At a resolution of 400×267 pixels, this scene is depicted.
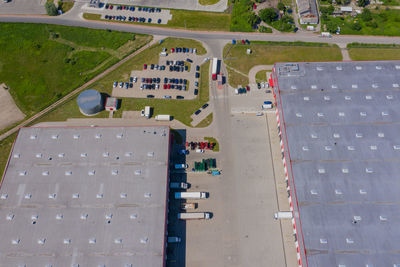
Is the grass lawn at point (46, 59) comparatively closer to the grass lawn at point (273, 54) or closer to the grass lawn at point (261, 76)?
the grass lawn at point (273, 54)

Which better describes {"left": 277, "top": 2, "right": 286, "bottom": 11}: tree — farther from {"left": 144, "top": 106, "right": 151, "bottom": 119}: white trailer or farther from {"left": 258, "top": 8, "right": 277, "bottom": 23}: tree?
{"left": 144, "top": 106, "right": 151, "bottom": 119}: white trailer

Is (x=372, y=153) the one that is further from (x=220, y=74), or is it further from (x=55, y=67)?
(x=55, y=67)

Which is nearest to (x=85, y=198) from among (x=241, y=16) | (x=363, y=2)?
(x=241, y=16)

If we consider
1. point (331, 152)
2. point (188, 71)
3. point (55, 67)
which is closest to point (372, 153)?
point (331, 152)

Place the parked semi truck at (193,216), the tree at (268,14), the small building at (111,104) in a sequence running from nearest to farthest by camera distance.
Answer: the parked semi truck at (193,216)
the small building at (111,104)
the tree at (268,14)

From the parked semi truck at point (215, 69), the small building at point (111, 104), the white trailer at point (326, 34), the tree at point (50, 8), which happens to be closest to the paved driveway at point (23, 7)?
the tree at point (50, 8)

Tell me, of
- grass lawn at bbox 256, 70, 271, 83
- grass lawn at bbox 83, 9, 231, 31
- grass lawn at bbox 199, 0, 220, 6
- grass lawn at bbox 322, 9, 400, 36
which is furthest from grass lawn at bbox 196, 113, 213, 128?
grass lawn at bbox 322, 9, 400, 36
